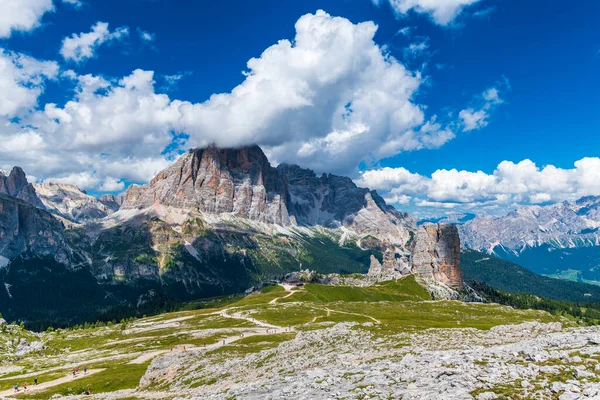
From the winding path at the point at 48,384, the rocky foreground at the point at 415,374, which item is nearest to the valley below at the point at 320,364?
the rocky foreground at the point at 415,374

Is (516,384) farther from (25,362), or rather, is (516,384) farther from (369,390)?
(25,362)

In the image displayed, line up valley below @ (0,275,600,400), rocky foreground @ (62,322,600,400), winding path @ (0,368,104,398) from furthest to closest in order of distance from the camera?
winding path @ (0,368,104,398) < valley below @ (0,275,600,400) < rocky foreground @ (62,322,600,400)

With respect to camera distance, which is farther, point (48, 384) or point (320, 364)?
point (48, 384)

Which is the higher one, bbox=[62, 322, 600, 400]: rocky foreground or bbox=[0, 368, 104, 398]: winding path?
bbox=[62, 322, 600, 400]: rocky foreground

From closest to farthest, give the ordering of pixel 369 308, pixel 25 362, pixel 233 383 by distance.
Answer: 1. pixel 233 383
2. pixel 25 362
3. pixel 369 308

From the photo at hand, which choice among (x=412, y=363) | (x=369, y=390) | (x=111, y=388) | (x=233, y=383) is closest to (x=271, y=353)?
(x=233, y=383)

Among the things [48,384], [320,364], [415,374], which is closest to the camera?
[415,374]

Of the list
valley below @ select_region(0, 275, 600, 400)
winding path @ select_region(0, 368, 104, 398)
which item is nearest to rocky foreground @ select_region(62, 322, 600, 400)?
valley below @ select_region(0, 275, 600, 400)

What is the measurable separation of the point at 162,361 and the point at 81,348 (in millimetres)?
99236

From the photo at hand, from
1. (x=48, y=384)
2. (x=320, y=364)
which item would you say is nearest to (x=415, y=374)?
(x=320, y=364)

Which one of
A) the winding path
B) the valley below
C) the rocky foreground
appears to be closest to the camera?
the rocky foreground

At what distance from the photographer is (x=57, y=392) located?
75188mm

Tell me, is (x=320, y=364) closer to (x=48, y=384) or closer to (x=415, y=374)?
(x=415, y=374)

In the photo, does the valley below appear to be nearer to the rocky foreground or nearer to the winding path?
the rocky foreground
